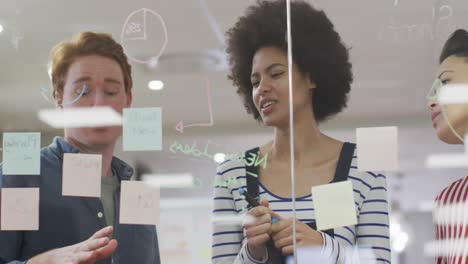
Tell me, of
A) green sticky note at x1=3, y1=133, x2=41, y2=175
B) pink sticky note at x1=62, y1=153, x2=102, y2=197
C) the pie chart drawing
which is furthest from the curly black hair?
green sticky note at x1=3, y1=133, x2=41, y2=175

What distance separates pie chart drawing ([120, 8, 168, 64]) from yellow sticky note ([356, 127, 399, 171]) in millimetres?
702

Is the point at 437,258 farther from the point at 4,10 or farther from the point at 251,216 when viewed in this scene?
the point at 4,10

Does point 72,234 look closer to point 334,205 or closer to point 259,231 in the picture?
point 259,231

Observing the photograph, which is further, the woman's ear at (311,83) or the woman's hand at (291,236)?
the woman's ear at (311,83)

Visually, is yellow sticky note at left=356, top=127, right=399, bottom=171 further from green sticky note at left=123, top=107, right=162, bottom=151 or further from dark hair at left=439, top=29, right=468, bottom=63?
green sticky note at left=123, top=107, right=162, bottom=151

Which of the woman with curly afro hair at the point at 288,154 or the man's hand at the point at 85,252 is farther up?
the woman with curly afro hair at the point at 288,154

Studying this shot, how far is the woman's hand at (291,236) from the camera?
186cm

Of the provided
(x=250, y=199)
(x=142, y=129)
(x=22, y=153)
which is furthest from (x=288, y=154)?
(x=22, y=153)

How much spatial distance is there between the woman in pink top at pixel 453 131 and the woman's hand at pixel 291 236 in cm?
36

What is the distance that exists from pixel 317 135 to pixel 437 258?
0.50 meters

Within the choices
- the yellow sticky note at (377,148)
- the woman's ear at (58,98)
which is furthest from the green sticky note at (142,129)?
the yellow sticky note at (377,148)

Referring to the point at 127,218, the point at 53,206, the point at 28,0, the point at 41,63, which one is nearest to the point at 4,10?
the point at 28,0

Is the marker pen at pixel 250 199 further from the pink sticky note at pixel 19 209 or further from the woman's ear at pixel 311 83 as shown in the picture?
the pink sticky note at pixel 19 209

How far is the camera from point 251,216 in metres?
1.90
